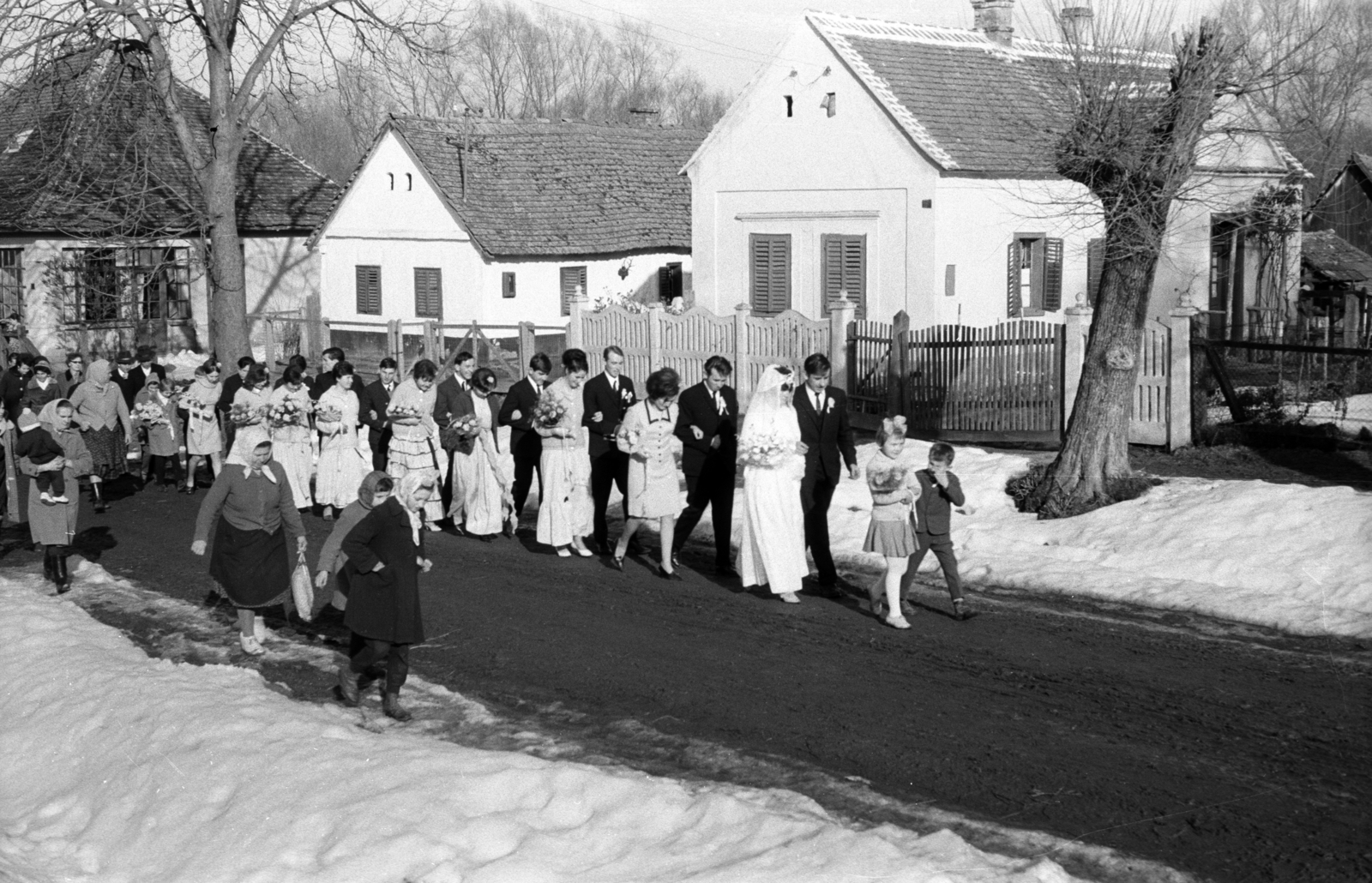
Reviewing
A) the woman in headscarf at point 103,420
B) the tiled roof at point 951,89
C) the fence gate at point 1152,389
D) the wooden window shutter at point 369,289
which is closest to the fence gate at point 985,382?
the fence gate at point 1152,389

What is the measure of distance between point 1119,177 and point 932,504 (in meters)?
5.03

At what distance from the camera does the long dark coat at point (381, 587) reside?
9859mm

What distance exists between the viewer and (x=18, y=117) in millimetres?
40875

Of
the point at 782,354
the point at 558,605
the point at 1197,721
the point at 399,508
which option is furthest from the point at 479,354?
the point at 1197,721

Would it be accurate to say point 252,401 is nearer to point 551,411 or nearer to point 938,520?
point 551,411

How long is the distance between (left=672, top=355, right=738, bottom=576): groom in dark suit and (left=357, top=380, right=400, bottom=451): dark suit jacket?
14.6ft

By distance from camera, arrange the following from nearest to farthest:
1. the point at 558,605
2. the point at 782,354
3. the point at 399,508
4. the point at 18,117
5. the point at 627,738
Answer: the point at 627,738 → the point at 399,508 → the point at 558,605 → the point at 782,354 → the point at 18,117

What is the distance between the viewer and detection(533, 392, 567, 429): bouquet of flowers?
1484 cm

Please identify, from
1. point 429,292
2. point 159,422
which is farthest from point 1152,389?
point 429,292

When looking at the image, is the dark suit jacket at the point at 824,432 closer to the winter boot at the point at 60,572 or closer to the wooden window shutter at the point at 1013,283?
the winter boot at the point at 60,572

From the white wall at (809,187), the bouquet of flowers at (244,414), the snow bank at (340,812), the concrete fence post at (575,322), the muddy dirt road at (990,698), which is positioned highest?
the white wall at (809,187)

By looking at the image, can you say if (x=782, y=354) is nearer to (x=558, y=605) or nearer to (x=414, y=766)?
(x=558, y=605)

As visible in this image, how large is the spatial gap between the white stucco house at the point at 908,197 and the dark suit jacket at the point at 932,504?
13.9 meters

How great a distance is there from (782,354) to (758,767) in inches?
599
